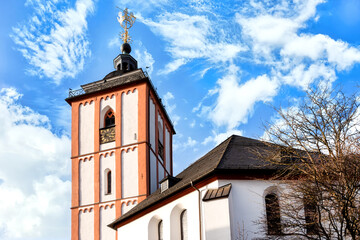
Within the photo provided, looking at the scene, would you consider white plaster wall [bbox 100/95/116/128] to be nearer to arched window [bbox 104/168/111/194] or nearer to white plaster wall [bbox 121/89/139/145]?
white plaster wall [bbox 121/89/139/145]

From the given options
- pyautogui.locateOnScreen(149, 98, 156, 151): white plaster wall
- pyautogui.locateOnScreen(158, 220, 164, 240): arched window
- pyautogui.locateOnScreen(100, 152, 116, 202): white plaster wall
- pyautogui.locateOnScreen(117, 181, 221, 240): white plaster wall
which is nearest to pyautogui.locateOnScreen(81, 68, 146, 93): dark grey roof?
pyautogui.locateOnScreen(149, 98, 156, 151): white plaster wall

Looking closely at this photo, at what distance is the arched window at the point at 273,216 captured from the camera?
55.8 ft

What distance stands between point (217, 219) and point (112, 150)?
13.0 metres

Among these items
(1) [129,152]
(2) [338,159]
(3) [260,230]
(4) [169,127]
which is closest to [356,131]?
(2) [338,159]

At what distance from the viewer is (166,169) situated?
112 ft

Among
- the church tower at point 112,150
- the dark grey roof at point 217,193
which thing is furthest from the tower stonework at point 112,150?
the dark grey roof at point 217,193

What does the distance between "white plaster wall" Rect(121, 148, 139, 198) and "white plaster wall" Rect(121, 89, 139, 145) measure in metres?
0.77

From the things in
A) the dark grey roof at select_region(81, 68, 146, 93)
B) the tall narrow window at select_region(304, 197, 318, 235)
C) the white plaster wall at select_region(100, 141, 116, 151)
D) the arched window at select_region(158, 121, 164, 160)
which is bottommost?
the tall narrow window at select_region(304, 197, 318, 235)

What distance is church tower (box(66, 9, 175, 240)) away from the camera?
29.4 meters

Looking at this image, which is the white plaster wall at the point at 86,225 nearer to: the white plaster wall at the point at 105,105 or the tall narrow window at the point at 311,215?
the white plaster wall at the point at 105,105

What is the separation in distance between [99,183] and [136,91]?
5.68 meters

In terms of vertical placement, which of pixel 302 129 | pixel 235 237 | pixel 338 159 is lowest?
pixel 235 237

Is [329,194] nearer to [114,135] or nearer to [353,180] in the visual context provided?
[353,180]

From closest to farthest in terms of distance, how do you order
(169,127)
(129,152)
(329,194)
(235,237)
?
(329,194), (235,237), (129,152), (169,127)
